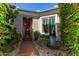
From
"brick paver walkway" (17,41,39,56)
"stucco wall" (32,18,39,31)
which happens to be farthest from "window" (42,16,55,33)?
"brick paver walkway" (17,41,39,56)

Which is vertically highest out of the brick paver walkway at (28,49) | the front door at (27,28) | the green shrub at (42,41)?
the front door at (27,28)

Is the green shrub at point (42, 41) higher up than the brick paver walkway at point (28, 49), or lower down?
higher up

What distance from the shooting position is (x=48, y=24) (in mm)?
3275

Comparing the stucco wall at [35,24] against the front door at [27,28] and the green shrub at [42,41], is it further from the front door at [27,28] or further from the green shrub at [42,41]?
the green shrub at [42,41]

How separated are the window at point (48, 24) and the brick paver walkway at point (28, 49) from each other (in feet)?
1.15

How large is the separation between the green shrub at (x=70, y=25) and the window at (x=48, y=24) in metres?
0.16

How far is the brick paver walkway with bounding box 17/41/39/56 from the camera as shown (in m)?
3.21

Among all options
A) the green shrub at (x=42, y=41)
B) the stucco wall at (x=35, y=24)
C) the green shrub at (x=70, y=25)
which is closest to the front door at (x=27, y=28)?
the stucco wall at (x=35, y=24)

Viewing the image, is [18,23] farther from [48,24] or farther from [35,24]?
[48,24]

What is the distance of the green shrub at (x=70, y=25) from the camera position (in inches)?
126

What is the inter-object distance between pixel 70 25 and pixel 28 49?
0.85 metres

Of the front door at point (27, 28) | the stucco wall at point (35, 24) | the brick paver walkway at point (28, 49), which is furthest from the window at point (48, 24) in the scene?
the brick paver walkway at point (28, 49)

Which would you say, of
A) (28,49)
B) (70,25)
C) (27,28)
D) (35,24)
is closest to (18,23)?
(27,28)

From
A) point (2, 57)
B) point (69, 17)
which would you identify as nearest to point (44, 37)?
point (69, 17)
